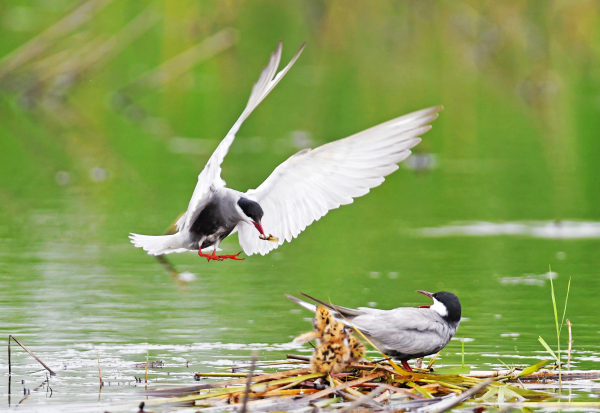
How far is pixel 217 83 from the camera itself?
29.8m

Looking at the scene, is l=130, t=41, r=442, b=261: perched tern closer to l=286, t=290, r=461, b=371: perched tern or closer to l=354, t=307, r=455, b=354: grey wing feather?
l=286, t=290, r=461, b=371: perched tern

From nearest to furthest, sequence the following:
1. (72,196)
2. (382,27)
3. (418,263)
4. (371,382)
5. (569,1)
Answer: (371,382), (418,263), (72,196), (569,1), (382,27)

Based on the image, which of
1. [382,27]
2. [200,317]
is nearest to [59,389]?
[200,317]

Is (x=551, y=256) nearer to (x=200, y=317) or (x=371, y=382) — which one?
(x=200, y=317)

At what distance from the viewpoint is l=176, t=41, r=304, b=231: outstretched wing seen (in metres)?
6.60

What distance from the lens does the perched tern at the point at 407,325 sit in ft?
23.4

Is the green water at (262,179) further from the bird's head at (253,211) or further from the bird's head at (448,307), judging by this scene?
the bird's head at (253,211)

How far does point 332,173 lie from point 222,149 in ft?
2.44

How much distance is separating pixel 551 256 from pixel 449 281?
5.69ft

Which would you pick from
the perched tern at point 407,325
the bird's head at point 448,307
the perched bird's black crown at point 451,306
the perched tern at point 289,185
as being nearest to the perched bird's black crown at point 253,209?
the perched tern at point 289,185

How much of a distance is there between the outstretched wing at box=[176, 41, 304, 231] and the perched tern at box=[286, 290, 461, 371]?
844mm

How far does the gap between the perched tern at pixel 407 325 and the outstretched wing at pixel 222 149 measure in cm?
84

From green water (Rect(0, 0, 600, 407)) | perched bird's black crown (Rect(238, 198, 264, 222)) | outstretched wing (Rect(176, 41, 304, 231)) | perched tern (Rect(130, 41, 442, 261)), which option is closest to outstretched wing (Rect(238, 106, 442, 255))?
perched tern (Rect(130, 41, 442, 261))

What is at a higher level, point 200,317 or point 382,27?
point 382,27
